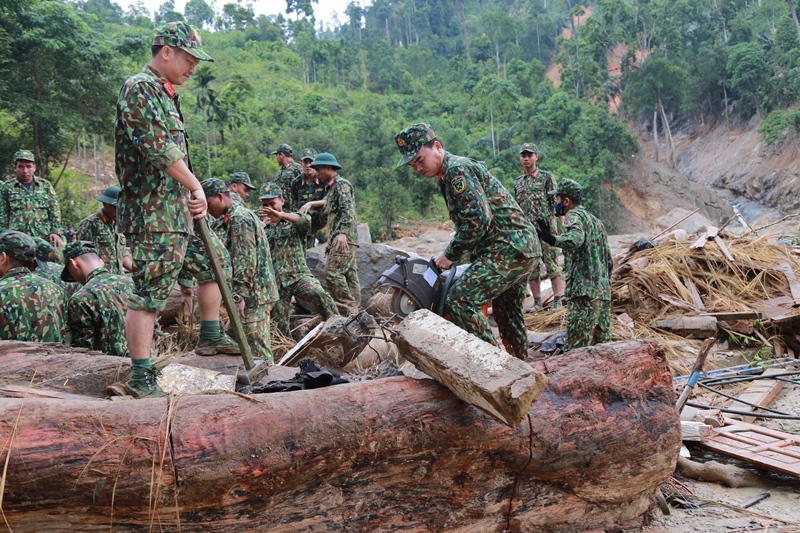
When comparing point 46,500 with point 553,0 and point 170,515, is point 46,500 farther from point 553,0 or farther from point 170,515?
point 553,0

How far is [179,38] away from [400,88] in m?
51.4

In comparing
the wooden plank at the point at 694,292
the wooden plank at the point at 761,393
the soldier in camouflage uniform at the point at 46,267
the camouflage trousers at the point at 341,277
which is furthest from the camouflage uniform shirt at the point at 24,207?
the wooden plank at the point at 694,292

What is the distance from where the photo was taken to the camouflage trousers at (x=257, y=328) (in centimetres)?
554

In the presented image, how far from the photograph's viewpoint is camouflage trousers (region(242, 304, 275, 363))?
5543 millimetres

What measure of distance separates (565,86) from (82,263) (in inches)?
1621

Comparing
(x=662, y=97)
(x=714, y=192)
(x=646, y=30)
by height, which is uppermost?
(x=646, y=30)

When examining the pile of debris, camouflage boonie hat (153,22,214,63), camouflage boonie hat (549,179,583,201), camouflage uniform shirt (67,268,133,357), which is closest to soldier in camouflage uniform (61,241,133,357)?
camouflage uniform shirt (67,268,133,357)

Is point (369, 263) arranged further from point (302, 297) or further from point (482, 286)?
point (482, 286)

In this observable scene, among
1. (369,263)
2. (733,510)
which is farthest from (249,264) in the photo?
(369,263)

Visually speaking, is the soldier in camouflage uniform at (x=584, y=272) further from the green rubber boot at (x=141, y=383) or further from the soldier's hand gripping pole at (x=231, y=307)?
the green rubber boot at (x=141, y=383)

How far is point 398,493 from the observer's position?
10.1 ft

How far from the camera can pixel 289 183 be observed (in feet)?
28.6

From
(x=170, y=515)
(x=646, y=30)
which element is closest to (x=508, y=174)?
(x=646, y=30)

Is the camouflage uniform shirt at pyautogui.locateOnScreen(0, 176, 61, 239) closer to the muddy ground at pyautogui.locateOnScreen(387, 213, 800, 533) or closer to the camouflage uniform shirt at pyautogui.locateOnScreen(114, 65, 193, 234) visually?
the camouflage uniform shirt at pyautogui.locateOnScreen(114, 65, 193, 234)
